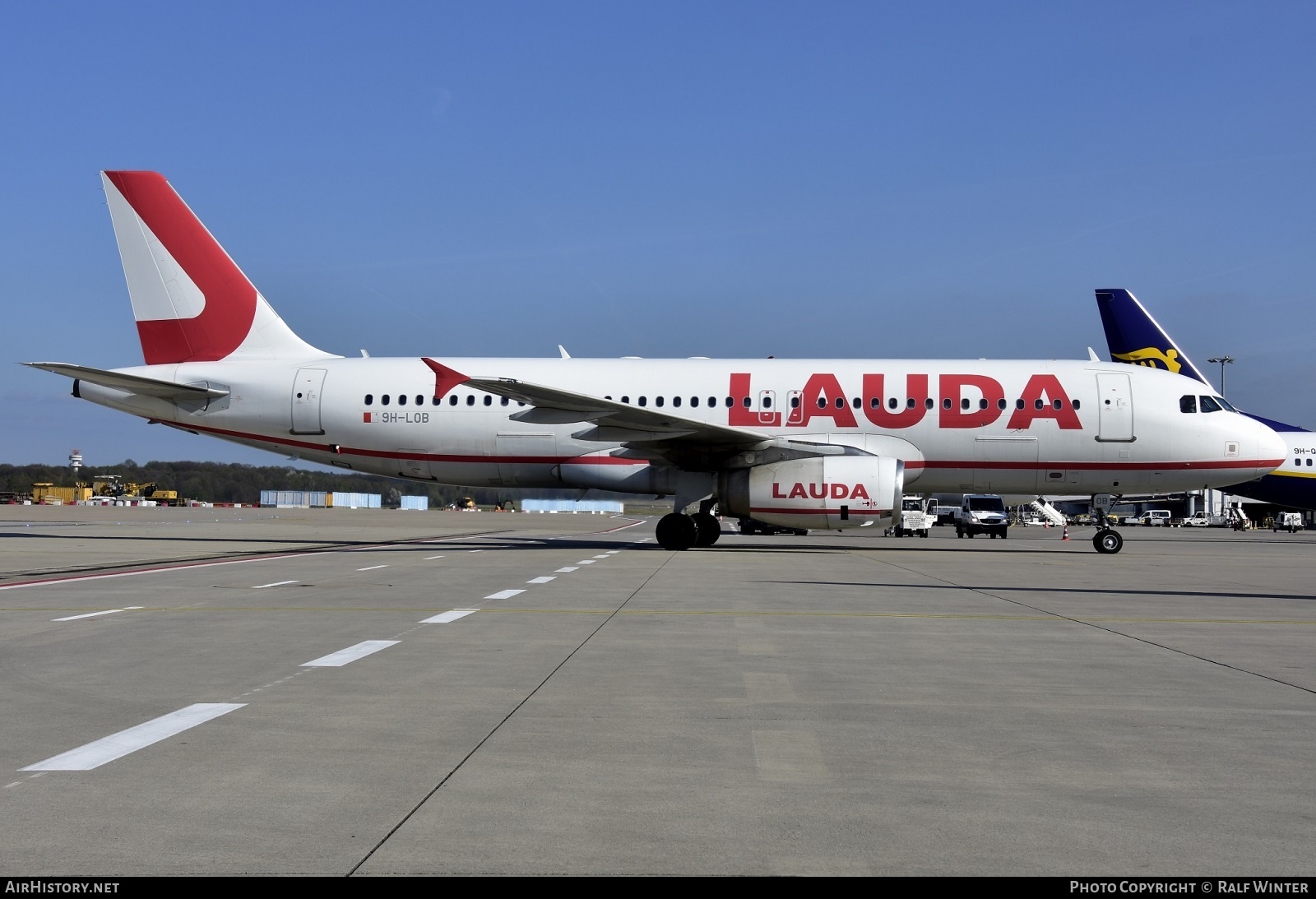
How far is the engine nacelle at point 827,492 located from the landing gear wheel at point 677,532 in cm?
212

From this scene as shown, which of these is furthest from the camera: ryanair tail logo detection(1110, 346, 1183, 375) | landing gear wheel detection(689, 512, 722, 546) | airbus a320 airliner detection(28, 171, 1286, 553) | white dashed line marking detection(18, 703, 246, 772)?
ryanair tail logo detection(1110, 346, 1183, 375)

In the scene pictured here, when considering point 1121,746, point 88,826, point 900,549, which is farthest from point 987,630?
point 900,549

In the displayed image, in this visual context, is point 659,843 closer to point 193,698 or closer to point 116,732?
point 116,732

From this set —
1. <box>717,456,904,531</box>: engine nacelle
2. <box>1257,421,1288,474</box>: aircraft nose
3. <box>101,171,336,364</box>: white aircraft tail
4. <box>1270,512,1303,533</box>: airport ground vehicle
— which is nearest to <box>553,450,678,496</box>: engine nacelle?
<box>717,456,904,531</box>: engine nacelle

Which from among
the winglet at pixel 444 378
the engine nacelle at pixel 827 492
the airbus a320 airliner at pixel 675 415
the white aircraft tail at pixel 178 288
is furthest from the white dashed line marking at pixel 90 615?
the white aircraft tail at pixel 178 288

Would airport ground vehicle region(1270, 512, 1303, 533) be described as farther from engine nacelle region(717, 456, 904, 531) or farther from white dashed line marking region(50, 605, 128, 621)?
white dashed line marking region(50, 605, 128, 621)

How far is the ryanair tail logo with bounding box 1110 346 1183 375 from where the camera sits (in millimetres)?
38562

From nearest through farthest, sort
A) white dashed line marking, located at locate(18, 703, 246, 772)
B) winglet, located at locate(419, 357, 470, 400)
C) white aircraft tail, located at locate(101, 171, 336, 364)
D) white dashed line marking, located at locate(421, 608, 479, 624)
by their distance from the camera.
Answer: white dashed line marking, located at locate(18, 703, 246, 772), white dashed line marking, located at locate(421, 608, 479, 624), winglet, located at locate(419, 357, 470, 400), white aircraft tail, located at locate(101, 171, 336, 364)

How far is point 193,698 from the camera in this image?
5.86m

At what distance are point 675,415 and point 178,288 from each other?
1183cm

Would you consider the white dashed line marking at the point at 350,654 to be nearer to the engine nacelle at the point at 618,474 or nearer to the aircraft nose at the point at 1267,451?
the engine nacelle at the point at 618,474

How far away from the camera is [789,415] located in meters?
23.6

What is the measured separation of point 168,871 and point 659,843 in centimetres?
137

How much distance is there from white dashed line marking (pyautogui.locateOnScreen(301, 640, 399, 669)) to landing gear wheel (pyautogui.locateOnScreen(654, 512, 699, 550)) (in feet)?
49.5
